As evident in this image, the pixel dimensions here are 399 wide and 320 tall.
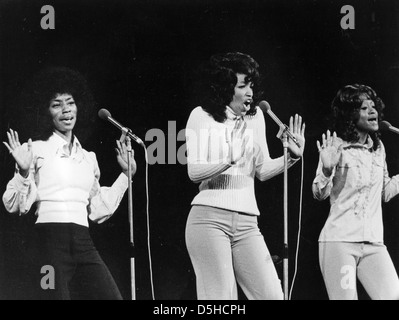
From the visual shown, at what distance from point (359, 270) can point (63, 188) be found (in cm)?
149

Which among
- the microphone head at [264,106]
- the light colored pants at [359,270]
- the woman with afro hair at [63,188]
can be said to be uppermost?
the microphone head at [264,106]

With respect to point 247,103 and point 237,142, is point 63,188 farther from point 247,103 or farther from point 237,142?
point 247,103

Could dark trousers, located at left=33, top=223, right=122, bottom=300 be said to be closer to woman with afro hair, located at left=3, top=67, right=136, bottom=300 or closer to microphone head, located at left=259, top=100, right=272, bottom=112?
woman with afro hair, located at left=3, top=67, right=136, bottom=300

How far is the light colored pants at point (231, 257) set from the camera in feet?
9.50

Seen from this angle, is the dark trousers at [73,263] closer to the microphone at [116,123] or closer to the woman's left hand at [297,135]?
the microphone at [116,123]

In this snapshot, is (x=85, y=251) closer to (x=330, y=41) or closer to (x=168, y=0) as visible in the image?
(x=168, y=0)

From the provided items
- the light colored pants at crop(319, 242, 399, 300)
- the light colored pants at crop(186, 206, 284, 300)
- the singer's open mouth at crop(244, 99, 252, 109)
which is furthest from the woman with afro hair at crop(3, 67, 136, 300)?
the light colored pants at crop(319, 242, 399, 300)

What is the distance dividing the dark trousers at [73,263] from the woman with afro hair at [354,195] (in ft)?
3.54

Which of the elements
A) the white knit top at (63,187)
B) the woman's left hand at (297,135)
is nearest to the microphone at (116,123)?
the white knit top at (63,187)

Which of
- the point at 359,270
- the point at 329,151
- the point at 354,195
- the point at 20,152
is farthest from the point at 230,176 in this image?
the point at 20,152

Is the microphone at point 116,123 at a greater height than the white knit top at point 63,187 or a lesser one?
greater

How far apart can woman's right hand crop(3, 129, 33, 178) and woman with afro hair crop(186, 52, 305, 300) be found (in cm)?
79
